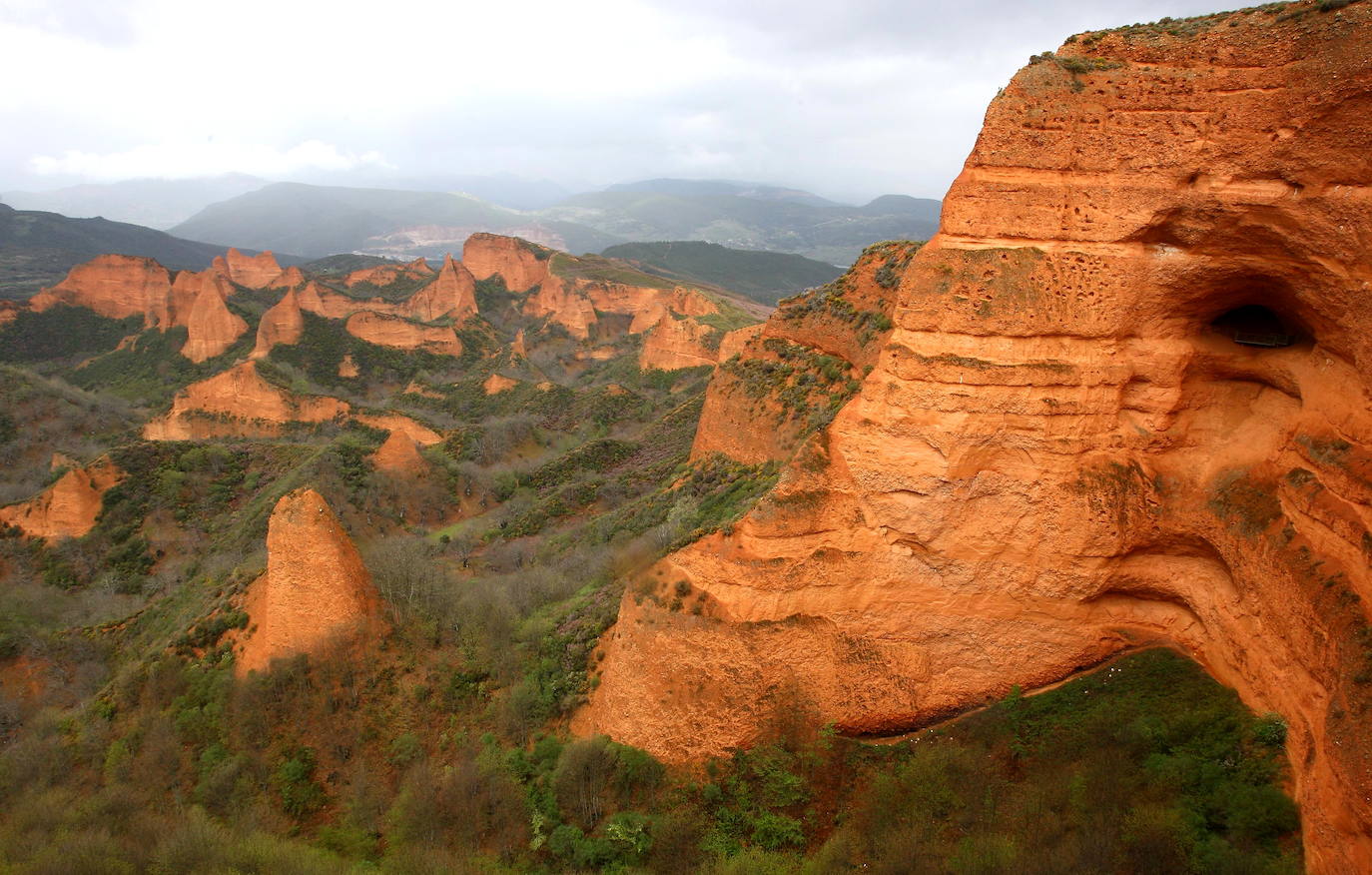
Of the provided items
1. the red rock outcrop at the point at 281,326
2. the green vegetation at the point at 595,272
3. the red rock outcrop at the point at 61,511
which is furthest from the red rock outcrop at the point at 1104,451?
the green vegetation at the point at 595,272

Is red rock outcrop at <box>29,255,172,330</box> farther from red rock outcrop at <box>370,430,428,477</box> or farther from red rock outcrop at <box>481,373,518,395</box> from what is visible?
red rock outcrop at <box>370,430,428,477</box>

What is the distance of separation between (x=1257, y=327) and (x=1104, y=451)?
3.09 m

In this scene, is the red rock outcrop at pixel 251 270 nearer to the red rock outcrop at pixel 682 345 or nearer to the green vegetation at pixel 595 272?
the green vegetation at pixel 595 272

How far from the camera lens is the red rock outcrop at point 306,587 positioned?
17594 mm

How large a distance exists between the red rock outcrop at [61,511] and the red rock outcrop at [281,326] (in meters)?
26.0

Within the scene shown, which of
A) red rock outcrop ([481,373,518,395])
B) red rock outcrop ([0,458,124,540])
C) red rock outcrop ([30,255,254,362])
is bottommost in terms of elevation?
red rock outcrop ([0,458,124,540])

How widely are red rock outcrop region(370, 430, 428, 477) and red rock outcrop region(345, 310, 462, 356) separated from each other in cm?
2734

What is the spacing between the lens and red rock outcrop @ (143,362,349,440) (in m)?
45.5

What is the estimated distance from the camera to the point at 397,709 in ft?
55.5

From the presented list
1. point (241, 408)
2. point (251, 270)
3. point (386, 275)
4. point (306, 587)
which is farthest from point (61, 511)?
point (386, 275)

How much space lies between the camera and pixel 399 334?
63656 mm

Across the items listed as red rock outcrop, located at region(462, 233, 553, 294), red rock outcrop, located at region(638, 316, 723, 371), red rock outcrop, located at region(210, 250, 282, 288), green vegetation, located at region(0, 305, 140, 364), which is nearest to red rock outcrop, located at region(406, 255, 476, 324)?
red rock outcrop, located at region(462, 233, 553, 294)

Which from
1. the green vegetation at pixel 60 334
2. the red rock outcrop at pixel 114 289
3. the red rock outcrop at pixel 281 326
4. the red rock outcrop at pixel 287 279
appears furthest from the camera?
the red rock outcrop at pixel 287 279

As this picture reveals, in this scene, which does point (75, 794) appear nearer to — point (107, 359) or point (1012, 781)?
point (1012, 781)
